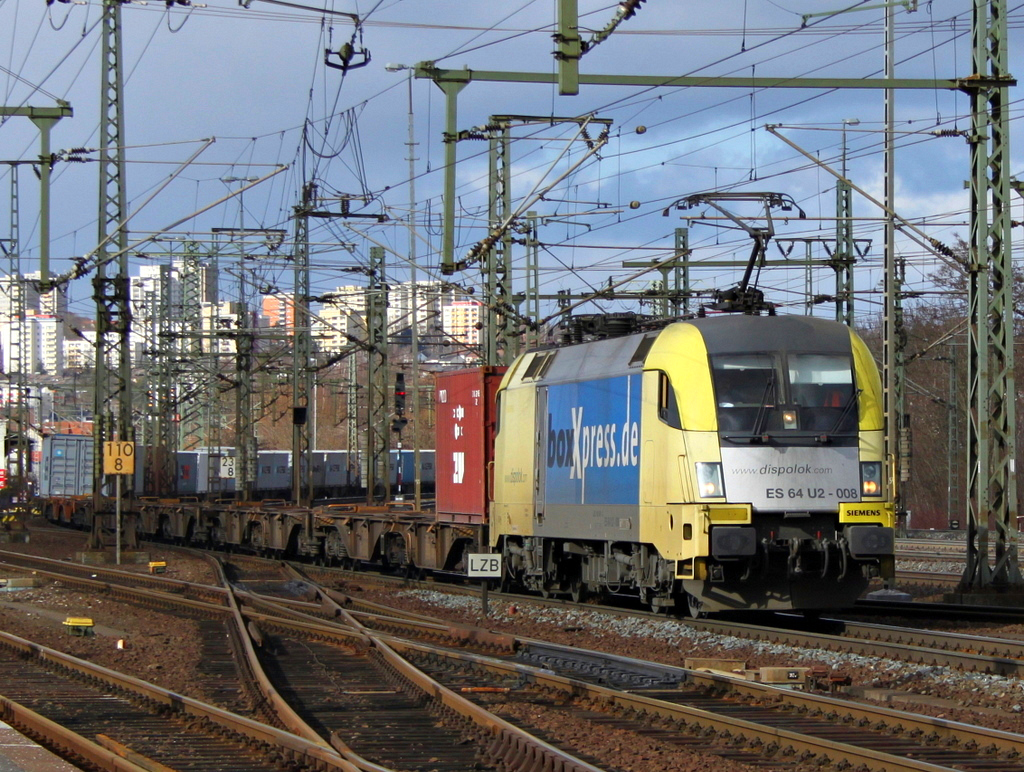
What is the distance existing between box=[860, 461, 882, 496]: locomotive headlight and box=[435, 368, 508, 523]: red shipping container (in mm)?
7254

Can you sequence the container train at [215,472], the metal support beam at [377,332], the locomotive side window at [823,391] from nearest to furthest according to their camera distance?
the locomotive side window at [823,391], the metal support beam at [377,332], the container train at [215,472]

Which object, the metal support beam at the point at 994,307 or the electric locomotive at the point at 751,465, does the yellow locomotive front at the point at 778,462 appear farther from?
the metal support beam at the point at 994,307

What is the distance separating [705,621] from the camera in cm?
1562

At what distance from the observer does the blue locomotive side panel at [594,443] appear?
16.1 m

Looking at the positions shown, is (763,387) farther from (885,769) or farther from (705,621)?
(885,769)

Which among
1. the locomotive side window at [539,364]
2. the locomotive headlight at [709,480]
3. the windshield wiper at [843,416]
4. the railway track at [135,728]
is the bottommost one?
the railway track at [135,728]

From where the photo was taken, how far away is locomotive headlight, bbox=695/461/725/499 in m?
14.6

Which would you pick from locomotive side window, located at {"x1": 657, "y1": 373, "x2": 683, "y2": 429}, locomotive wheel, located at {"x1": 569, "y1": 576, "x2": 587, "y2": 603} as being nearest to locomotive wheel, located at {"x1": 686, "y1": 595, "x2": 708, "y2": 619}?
locomotive side window, located at {"x1": 657, "y1": 373, "x2": 683, "y2": 429}

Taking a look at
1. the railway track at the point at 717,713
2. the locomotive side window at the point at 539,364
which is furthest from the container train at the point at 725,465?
the railway track at the point at 717,713

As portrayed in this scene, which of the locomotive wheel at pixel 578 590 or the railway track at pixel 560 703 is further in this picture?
the locomotive wheel at pixel 578 590

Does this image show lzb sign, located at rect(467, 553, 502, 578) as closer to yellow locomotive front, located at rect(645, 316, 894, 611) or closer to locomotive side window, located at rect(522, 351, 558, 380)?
yellow locomotive front, located at rect(645, 316, 894, 611)

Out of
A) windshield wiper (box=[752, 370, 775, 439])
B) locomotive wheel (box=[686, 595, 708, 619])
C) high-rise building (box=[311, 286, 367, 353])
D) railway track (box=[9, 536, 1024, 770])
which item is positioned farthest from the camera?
high-rise building (box=[311, 286, 367, 353])

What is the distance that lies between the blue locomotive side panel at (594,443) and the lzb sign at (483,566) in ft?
4.63

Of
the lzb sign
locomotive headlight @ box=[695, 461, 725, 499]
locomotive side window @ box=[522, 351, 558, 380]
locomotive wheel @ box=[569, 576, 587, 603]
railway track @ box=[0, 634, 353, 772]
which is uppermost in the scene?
locomotive side window @ box=[522, 351, 558, 380]
